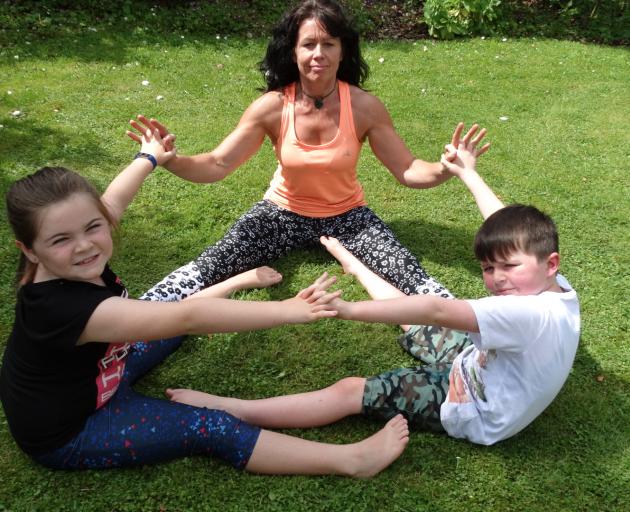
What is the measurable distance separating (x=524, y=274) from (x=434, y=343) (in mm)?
863

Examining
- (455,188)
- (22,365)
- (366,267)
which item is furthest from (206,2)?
(22,365)

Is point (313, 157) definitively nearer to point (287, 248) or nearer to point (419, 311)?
point (287, 248)

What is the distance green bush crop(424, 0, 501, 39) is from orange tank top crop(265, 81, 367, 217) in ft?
20.0

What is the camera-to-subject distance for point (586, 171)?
216 inches

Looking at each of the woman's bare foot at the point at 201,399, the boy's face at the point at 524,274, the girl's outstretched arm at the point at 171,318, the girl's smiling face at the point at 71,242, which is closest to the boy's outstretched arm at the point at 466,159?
the boy's face at the point at 524,274

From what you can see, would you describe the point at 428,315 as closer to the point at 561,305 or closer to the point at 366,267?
the point at 561,305

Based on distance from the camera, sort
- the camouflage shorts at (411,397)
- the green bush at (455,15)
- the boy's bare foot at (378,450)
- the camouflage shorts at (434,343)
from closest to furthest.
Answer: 1. the boy's bare foot at (378,450)
2. the camouflage shorts at (411,397)
3. the camouflage shorts at (434,343)
4. the green bush at (455,15)

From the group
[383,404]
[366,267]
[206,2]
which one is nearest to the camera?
[383,404]

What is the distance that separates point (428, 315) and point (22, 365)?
1.65 meters

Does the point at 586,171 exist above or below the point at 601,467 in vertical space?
above

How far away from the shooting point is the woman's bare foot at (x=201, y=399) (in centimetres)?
281

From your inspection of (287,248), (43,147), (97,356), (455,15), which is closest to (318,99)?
(287,248)

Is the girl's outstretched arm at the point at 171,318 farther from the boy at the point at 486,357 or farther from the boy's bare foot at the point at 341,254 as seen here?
the boy's bare foot at the point at 341,254

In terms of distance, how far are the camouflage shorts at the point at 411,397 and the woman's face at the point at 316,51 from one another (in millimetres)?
1922
